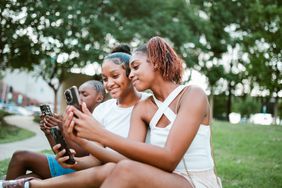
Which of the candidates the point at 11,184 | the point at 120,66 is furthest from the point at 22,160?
the point at 120,66

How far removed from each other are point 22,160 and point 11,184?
0.63 meters

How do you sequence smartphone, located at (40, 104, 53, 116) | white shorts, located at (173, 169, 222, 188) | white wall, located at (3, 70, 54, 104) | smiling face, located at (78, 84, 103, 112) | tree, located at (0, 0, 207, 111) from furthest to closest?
white wall, located at (3, 70, 54, 104) < tree, located at (0, 0, 207, 111) < smiling face, located at (78, 84, 103, 112) < smartphone, located at (40, 104, 53, 116) < white shorts, located at (173, 169, 222, 188)

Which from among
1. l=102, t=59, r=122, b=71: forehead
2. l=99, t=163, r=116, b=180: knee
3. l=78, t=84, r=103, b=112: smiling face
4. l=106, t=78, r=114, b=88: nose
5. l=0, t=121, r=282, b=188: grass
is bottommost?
l=0, t=121, r=282, b=188: grass

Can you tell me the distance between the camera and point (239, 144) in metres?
9.72

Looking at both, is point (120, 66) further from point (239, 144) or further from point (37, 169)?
point (239, 144)

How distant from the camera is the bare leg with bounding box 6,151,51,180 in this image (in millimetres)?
3145

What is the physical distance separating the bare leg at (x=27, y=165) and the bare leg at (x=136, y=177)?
4.00ft

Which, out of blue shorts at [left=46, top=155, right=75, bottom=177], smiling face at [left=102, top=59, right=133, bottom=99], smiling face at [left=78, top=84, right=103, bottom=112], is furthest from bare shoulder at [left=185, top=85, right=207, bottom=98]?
smiling face at [left=78, top=84, right=103, bottom=112]

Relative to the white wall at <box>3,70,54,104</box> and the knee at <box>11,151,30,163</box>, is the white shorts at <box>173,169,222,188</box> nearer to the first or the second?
the knee at <box>11,151,30,163</box>

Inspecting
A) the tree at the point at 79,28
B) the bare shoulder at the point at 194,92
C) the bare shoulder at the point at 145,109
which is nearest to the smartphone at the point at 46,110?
the bare shoulder at the point at 145,109

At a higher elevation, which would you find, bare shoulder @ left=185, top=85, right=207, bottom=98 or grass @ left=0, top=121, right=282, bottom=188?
bare shoulder @ left=185, top=85, right=207, bottom=98

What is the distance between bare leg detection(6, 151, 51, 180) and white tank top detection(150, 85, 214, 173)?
3.88 ft

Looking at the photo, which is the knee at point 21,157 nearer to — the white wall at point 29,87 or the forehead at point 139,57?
the forehead at point 139,57

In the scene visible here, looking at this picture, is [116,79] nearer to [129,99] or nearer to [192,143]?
[129,99]
